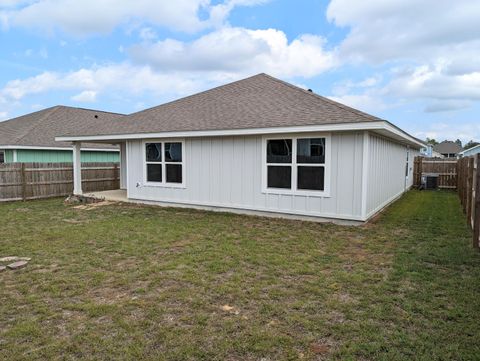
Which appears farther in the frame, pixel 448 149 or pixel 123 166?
pixel 448 149

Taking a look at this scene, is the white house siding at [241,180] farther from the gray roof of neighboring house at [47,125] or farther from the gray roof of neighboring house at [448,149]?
the gray roof of neighboring house at [448,149]

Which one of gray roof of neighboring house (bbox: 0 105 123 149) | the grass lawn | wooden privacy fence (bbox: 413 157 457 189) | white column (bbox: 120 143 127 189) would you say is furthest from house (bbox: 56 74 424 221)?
wooden privacy fence (bbox: 413 157 457 189)

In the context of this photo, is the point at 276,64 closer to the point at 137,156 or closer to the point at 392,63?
the point at 392,63

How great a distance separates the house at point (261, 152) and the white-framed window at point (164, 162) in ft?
0.10

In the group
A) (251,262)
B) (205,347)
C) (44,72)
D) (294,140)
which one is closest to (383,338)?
(205,347)

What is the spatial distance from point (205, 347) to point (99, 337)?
3.22ft

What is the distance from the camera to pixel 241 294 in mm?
4141

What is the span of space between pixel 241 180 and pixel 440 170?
537 inches

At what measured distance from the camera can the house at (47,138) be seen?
1622 centimetres

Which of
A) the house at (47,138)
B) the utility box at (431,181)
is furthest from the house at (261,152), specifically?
the utility box at (431,181)

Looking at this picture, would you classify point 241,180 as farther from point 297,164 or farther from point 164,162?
point 164,162

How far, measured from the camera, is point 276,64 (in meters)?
21.7

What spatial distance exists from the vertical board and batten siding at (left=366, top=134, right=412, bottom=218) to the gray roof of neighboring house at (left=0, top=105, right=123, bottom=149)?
1091cm

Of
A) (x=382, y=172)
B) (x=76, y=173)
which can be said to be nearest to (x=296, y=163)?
(x=382, y=172)
